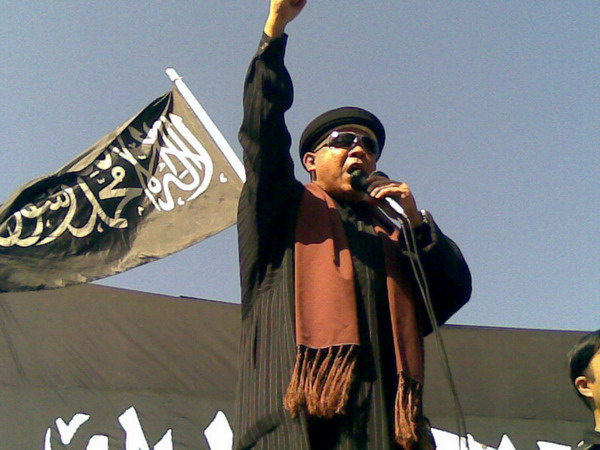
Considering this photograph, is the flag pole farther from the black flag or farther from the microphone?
the microphone

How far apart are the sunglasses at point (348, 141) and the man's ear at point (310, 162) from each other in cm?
7

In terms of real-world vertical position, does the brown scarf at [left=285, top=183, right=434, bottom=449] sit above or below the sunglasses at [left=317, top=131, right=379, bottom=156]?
below

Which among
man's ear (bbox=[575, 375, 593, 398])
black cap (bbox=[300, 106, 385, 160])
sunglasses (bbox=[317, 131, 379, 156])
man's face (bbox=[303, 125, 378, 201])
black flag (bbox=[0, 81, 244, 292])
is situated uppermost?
black flag (bbox=[0, 81, 244, 292])

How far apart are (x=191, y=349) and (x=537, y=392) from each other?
1.66m

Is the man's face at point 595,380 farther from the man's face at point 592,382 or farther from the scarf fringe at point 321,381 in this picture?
the scarf fringe at point 321,381

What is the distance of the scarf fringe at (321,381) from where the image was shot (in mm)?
1779

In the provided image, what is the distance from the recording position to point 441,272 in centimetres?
205

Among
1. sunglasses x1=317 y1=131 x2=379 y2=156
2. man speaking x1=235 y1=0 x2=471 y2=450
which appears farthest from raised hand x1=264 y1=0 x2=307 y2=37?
sunglasses x1=317 y1=131 x2=379 y2=156

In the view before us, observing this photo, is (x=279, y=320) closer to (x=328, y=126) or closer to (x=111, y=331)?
(x=328, y=126)

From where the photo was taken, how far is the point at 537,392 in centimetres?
438

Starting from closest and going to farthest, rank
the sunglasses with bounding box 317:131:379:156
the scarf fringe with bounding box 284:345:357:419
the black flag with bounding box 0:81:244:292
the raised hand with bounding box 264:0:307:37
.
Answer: the scarf fringe with bounding box 284:345:357:419 → the raised hand with bounding box 264:0:307:37 → the sunglasses with bounding box 317:131:379:156 → the black flag with bounding box 0:81:244:292

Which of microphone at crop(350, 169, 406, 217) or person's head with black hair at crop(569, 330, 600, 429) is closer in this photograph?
microphone at crop(350, 169, 406, 217)

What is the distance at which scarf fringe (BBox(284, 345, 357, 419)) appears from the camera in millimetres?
1779

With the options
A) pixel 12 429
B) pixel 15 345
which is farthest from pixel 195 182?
pixel 12 429
